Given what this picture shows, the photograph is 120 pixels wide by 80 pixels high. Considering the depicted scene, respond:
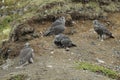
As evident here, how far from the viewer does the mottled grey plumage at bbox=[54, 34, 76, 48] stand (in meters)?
22.6

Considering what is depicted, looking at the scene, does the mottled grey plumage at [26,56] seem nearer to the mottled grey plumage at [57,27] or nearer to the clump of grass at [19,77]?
the clump of grass at [19,77]

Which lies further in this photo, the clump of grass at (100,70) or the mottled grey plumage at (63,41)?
the mottled grey plumage at (63,41)

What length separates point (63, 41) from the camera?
74.0ft

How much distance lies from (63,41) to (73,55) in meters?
0.93

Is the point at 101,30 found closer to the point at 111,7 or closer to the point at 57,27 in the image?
the point at 57,27

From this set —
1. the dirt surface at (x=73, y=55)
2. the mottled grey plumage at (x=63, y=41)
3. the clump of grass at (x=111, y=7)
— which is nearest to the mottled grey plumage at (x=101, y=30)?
the dirt surface at (x=73, y=55)

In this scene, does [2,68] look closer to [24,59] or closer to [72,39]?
[24,59]

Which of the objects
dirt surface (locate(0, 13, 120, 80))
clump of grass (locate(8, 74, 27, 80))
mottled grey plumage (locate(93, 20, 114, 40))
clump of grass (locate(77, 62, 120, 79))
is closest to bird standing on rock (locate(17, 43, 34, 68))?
dirt surface (locate(0, 13, 120, 80))

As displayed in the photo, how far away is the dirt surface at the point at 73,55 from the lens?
1898cm

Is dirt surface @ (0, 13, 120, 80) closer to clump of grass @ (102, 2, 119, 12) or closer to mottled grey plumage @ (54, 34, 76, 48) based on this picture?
mottled grey plumage @ (54, 34, 76, 48)

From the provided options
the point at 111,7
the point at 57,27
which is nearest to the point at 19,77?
the point at 57,27

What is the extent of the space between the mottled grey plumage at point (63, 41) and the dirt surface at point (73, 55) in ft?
0.83

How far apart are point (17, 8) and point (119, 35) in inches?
335

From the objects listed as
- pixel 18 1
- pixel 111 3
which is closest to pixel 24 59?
pixel 111 3
